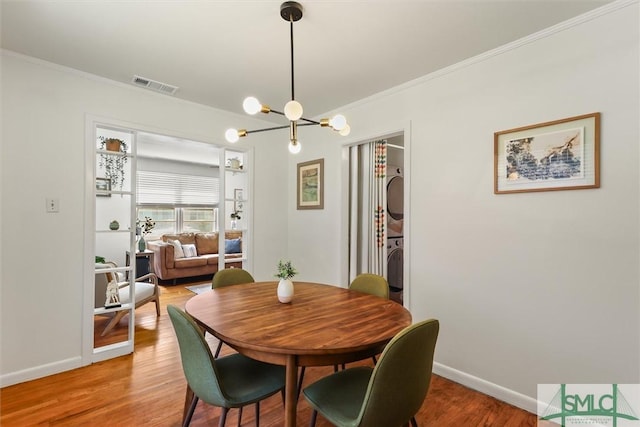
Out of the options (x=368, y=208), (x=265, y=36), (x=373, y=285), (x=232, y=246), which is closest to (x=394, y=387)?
(x=373, y=285)

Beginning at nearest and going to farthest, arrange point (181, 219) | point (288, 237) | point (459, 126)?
point (459, 126), point (288, 237), point (181, 219)

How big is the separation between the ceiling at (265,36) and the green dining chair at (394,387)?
1750 millimetres

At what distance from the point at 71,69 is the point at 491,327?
3837 mm

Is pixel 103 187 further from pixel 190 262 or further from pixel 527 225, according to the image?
pixel 527 225

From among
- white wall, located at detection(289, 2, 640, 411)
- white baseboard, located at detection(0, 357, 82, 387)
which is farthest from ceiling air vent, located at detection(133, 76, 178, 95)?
white baseboard, located at detection(0, 357, 82, 387)

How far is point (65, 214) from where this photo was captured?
246 cm

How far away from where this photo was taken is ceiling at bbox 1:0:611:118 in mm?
1730

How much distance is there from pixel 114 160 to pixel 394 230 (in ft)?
10.3

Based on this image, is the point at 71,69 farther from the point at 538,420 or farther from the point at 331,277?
the point at 538,420

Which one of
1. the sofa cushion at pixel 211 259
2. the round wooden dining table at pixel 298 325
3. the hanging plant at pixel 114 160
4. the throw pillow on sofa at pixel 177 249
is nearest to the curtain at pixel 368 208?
the round wooden dining table at pixel 298 325

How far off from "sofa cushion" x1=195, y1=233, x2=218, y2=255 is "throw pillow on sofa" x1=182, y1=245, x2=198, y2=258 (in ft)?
0.52

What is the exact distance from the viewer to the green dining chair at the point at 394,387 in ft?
3.66

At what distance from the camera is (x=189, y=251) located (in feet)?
19.6

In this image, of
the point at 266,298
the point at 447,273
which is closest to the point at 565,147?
the point at 447,273
